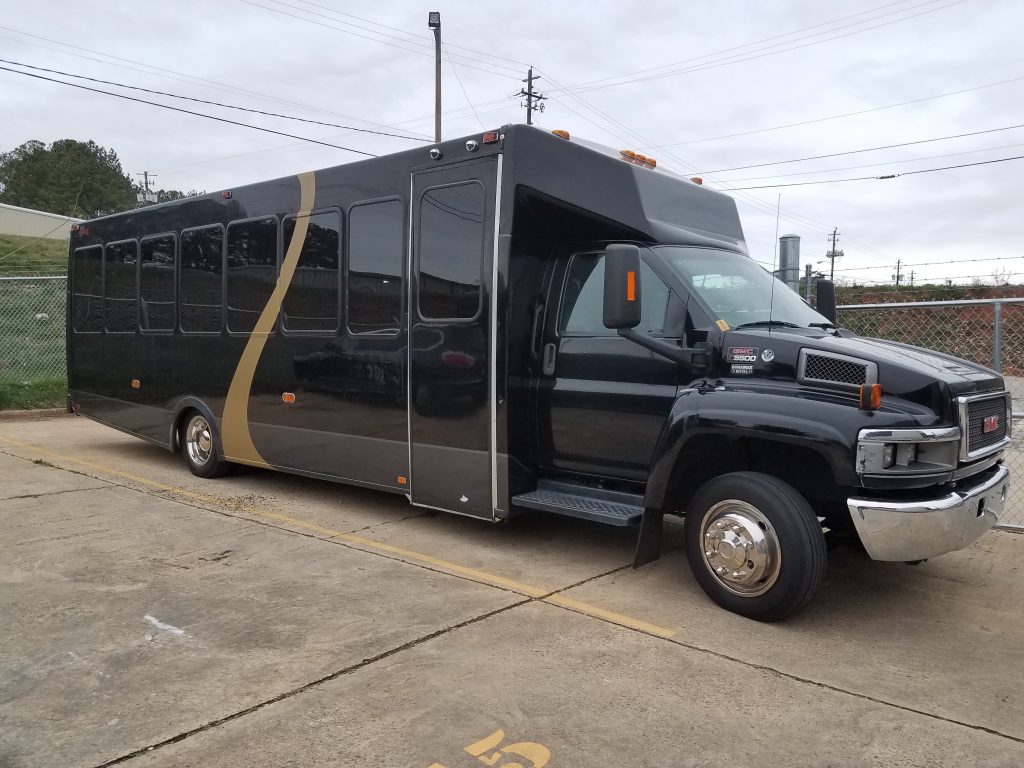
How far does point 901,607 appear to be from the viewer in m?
4.94

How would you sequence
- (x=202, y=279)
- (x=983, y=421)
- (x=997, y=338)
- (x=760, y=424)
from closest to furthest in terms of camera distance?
(x=760, y=424) → (x=983, y=421) → (x=997, y=338) → (x=202, y=279)

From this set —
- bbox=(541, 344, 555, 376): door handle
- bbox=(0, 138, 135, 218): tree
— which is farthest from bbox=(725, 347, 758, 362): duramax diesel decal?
bbox=(0, 138, 135, 218): tree

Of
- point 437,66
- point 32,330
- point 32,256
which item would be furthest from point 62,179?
point 32,330

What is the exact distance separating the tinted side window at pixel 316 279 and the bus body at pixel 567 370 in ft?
0.07

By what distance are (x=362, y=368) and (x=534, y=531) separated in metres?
2.00

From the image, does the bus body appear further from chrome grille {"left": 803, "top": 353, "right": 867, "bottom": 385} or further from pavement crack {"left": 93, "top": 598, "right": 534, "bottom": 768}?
pavement crack {"left": 93, "top": 598, "right": 534, "bottom": 768}

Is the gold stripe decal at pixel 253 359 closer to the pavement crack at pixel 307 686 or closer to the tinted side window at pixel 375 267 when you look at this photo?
the tinted side window at pixel 375 267

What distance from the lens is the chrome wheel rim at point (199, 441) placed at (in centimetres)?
866

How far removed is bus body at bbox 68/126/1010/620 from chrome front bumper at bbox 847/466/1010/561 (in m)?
0.01

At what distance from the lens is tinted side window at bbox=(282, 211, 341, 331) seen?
23.2 ft

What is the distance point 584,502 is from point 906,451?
7.07 ft

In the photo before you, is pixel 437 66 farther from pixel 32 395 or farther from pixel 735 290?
pixel 735 290

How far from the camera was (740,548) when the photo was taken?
15.1 feet

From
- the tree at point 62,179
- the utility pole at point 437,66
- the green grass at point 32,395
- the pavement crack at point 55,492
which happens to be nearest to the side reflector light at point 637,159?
the pavement crack at point 55,492
